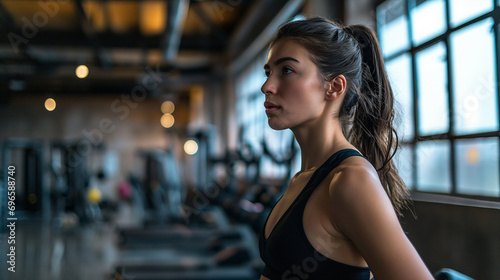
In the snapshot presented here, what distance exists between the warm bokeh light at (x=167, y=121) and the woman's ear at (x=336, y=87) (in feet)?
40.8

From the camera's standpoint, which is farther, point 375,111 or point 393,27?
point 393,27

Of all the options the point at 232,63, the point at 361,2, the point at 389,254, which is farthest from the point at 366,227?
the point at 232,63

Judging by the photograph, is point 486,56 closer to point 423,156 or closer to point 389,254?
point 423,156

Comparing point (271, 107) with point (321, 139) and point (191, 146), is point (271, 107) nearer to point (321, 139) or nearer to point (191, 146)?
point (321, 139)

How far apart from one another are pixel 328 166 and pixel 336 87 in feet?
0.53

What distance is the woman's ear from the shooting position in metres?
0.87

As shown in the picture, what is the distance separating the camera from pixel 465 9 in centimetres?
235

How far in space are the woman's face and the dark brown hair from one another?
0.06 ft

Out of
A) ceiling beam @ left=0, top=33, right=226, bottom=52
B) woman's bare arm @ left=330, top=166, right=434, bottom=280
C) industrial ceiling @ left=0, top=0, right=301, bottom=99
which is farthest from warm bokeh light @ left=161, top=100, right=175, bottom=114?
woman's bare arm @ left=330, top=166, right=434, bottom=280

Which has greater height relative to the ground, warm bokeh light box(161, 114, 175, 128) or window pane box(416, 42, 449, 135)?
warm bokeh light box(161, 114, 175, 128)

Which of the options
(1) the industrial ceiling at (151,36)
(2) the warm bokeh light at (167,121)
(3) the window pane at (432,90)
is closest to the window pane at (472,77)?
(3) the window pane at (432,90)

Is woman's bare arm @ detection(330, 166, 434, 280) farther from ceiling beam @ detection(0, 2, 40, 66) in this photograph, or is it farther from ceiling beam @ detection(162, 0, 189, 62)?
ceiling beam @ detection(162, 0, 189, 62)

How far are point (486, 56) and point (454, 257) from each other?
4.10 ft

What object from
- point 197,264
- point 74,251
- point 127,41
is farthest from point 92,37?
point 197,264
